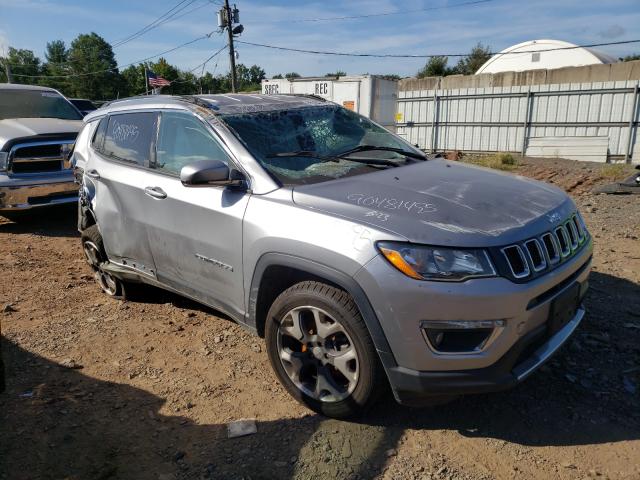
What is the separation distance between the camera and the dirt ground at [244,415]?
2475 mm

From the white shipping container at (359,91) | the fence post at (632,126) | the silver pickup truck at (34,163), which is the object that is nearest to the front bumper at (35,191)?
the silver pickup truck at (34,163)

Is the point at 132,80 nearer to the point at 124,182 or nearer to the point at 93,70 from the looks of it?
the point at 93,70

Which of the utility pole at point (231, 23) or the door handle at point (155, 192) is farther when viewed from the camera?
the utility pole at point (231, 23)

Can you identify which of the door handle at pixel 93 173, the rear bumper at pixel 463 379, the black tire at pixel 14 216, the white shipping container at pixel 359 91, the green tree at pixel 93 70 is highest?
the green tree at pixel 93 70

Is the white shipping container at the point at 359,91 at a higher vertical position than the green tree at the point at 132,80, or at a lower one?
lower

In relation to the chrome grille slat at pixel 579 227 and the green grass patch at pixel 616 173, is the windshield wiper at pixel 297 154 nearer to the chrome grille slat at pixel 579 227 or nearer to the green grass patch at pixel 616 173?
the chrome grille slat at pixel 579 227

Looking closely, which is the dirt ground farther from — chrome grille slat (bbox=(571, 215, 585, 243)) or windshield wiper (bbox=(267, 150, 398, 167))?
windshield wiper (bbox=(267, 150, 398, 167))

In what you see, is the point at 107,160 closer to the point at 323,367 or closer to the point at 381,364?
the point at 323,367

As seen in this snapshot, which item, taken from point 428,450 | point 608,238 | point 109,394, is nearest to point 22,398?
point 109,394

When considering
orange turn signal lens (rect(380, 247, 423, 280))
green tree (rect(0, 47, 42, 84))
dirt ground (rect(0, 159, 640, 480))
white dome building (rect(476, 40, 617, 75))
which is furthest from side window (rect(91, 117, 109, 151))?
green tree (rect(0, 47, 42, 84))

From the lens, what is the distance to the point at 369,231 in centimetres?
237

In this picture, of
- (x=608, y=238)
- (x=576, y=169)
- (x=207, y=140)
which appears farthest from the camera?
(x=576, y=169)

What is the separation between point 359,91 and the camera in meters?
17.3

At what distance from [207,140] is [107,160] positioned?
1.40 meters
